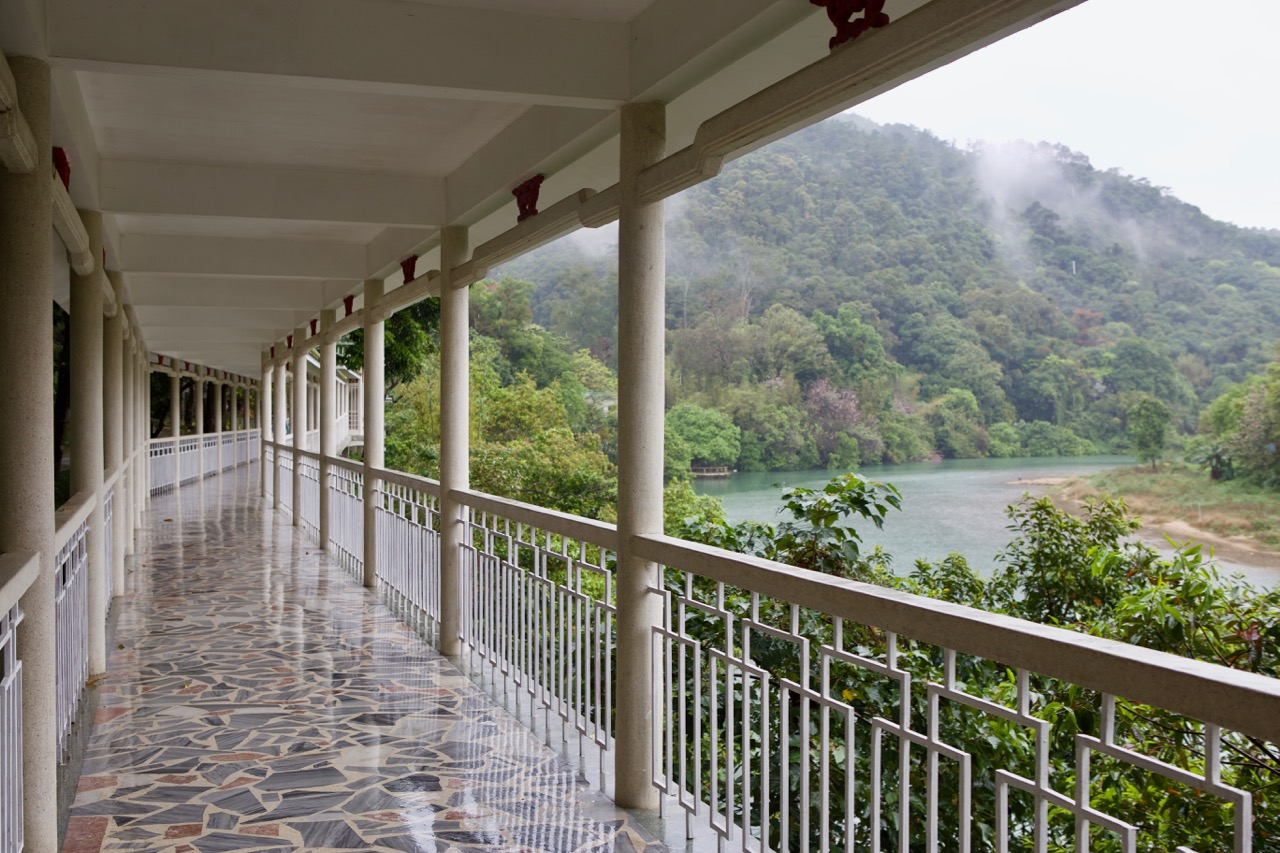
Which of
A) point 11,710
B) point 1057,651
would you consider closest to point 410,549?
point 11,710

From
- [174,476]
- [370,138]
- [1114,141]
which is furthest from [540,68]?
[1114,141]

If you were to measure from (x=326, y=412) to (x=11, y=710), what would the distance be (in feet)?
28.3

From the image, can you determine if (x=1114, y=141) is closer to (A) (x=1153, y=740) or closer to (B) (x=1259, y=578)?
(B) (x=1259, y=578)

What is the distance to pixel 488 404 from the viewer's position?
98.7 ft

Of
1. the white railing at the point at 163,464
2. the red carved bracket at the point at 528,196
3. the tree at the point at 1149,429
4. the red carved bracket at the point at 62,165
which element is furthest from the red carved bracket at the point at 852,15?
the tree at the point at 1149,429

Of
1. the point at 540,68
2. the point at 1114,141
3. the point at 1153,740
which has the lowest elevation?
the point at 1153,740

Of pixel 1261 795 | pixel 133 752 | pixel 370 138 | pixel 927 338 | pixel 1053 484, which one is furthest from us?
pixel 927 338

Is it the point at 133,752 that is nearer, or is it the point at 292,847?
the point at 292,847

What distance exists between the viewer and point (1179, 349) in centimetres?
2458

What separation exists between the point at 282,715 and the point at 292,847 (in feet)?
5.55

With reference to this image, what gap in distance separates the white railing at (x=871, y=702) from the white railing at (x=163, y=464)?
1315 centimetres

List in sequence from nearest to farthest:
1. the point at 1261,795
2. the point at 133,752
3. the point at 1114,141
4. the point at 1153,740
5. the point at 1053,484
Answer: the point at 1261,795
the point at 1153,740
the point at 133,752
the point at 1053,484
the point at 1114,141

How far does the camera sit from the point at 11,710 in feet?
9.72

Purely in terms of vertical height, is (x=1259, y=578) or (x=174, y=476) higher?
(x=174, y=476)
